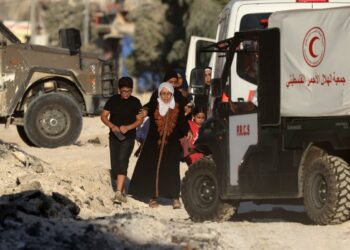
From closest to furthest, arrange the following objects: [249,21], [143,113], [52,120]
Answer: [143,113], [249,21], [52,120]

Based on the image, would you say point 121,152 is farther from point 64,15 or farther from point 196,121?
point 64,15

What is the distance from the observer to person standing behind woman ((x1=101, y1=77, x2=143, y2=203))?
14.5 meters

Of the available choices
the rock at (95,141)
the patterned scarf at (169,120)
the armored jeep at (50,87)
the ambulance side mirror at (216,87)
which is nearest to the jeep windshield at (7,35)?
the armored jeep at (50,87)

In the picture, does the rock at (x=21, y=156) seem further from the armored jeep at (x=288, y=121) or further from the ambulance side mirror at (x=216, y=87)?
the ambulance side mirror at (x=216, y=87)

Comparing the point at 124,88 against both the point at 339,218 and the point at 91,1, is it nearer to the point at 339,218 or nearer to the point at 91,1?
the point at 339,218

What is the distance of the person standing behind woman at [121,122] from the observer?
1448 centimetres

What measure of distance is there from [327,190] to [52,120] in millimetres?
9855

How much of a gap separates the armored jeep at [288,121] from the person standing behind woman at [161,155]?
169cm

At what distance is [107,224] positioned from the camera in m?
9.90

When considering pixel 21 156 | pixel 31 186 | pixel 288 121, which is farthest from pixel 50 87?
pixel 288 121

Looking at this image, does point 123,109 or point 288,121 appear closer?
point 288,121

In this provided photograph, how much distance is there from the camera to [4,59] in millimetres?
19797

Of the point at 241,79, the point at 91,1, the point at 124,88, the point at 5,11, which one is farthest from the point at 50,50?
the point at 5,11

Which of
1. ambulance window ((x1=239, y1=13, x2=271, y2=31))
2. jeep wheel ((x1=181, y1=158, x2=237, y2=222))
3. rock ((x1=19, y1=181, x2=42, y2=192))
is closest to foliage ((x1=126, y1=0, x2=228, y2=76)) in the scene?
ambulance window ((x1=239, y1=13, x2=271, y2=31))
